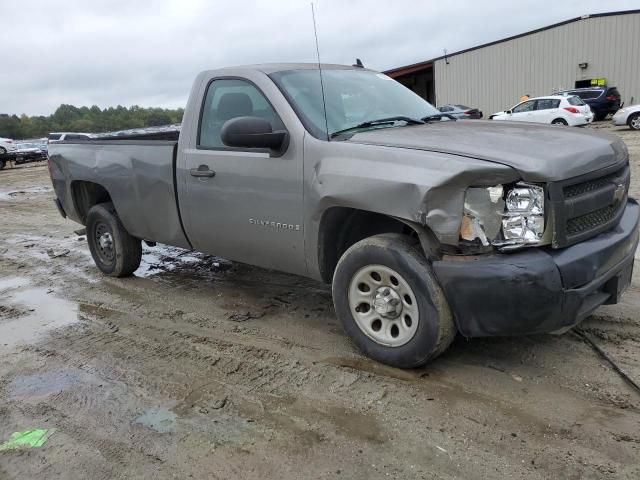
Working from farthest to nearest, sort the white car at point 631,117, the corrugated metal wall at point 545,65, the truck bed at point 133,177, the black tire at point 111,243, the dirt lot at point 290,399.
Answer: the corrugated metal wall at point 545,65 < the white car at point 631,117 < the black tire at point 111,243 < the truck bed at point 133,177 < the dirt lot at point 290,399

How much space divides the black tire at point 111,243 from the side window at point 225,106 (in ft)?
6.05

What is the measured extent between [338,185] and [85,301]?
10.5ft

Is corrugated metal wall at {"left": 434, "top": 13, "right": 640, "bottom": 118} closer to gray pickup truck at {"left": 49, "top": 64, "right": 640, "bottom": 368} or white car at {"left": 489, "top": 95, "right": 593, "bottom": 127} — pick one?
white car at {"left": 489, "top": 95, "right": 593, "bottom": 127}

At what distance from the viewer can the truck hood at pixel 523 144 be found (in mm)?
2923

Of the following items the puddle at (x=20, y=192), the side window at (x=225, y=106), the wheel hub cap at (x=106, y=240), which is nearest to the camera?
the side window at (x=225, y=106)

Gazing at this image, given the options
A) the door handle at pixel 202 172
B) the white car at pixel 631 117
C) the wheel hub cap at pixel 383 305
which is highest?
the door handle at pixel 202 172

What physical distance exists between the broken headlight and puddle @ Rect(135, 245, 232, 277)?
146 inches

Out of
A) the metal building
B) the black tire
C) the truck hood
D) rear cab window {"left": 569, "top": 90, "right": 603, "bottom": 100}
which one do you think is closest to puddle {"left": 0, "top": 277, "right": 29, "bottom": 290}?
the black tire

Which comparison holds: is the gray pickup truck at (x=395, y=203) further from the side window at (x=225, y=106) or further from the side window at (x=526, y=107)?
the side window at (x=526, y=107)

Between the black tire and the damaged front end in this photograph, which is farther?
the black tire

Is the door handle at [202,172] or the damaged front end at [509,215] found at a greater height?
the door handle at [202,172]

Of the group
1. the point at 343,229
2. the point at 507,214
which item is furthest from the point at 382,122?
the point at 507,214

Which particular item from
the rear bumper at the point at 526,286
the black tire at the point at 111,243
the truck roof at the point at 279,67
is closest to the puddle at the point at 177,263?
the black tire at the point at 111,243

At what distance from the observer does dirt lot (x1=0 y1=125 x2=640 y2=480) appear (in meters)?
2.66
